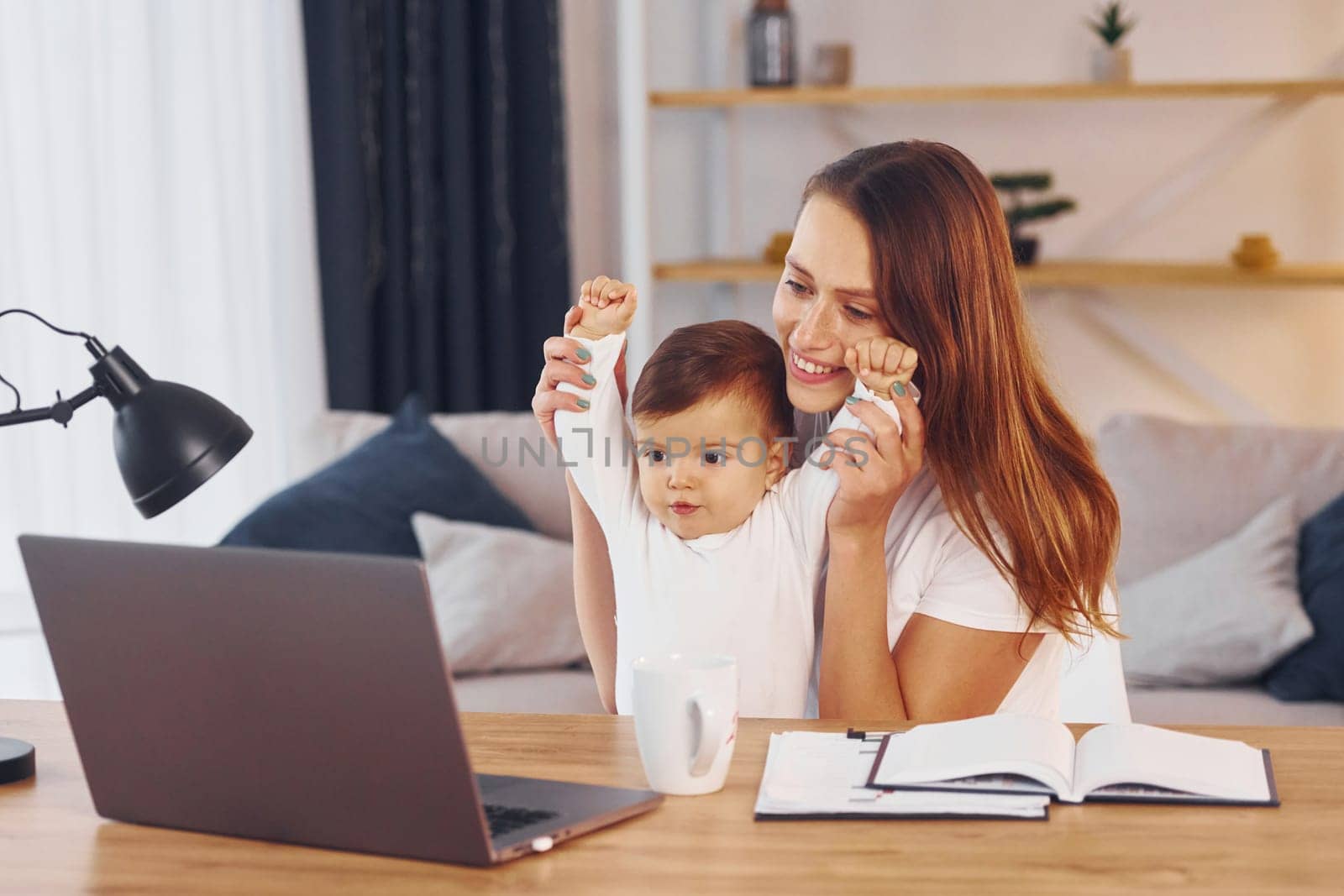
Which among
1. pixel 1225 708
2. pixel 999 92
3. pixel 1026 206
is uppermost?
pixel 999 92

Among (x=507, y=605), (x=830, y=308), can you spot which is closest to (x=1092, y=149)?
(x=507, y=605)

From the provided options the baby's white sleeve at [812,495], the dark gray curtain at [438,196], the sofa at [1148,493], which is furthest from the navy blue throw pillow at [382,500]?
the baby's white sleeve at [812,495]

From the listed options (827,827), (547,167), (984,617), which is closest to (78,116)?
(547,167)

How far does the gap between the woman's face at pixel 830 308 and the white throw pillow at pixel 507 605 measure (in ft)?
4.58

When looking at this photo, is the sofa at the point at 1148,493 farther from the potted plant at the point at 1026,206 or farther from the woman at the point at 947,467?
the woman at the point at 947,467

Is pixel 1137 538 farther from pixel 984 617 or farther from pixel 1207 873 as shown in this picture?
pixel 1207 873

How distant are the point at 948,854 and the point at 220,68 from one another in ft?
10.3

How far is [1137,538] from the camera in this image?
9.74ft

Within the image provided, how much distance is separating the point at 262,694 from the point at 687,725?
11.5 inches

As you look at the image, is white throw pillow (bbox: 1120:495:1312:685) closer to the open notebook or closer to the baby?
the baby

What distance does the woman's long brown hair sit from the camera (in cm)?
143

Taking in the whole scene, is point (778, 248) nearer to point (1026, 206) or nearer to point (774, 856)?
point (1026, 206)

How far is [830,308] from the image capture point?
149 cm

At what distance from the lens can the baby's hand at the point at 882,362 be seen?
53.8 inches
